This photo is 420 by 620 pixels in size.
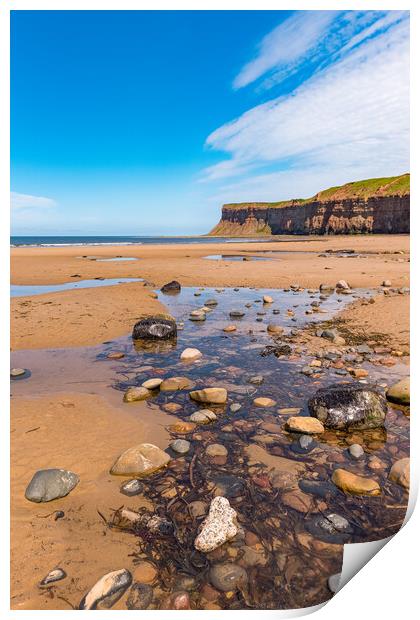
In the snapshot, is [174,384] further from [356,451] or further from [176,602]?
[176,602]

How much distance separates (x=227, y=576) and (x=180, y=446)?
160cm

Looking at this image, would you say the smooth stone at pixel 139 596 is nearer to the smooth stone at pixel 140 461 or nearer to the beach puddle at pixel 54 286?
the smooth stone at pixel 140 461

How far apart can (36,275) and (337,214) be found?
245ft

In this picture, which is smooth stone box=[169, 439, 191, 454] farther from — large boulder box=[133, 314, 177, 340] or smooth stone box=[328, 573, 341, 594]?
large boulder box=[133, 314, 177, 340]

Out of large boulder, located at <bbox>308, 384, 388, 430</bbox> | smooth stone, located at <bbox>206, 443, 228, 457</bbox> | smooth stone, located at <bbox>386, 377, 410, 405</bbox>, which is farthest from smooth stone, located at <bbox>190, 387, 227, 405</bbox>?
smooth stone, located at <bbox>386, 377, 410, 405</bbox>

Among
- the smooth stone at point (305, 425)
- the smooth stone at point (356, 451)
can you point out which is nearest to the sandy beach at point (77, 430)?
the smooth stone at point (305, 425)

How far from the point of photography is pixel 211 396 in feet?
16.1

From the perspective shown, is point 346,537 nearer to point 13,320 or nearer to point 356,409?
point 356,409

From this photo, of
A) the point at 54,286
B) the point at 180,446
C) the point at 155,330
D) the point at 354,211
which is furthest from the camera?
the point at 354,211

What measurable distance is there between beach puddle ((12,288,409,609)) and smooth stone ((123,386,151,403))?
0.13 metres

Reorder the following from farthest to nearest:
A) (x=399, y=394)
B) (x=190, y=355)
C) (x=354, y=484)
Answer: (x=190, y=355) < (x=399, y=394) < (x=354, y=484)

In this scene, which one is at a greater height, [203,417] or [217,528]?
[203,417]

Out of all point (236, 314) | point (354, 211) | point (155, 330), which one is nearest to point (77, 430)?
point (155, 330)

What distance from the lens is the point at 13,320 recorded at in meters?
10.1
